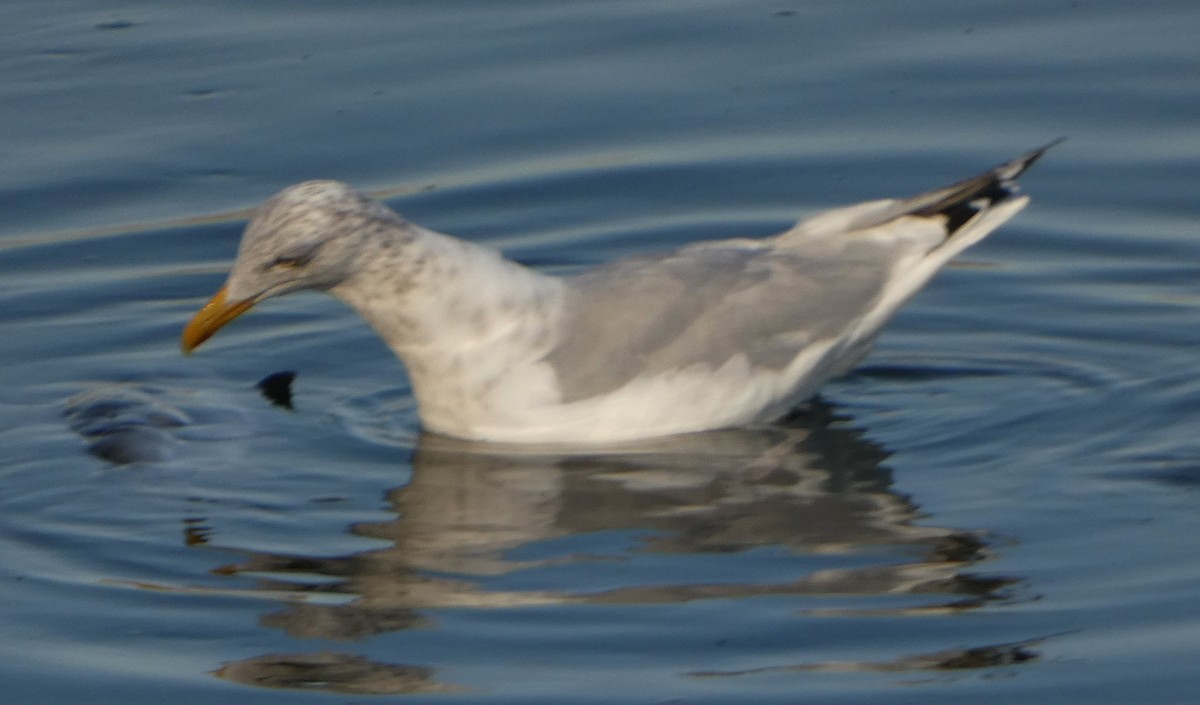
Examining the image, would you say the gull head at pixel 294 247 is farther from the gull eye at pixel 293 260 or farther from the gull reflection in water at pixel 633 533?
the gull reflection in water at pixel 633 533

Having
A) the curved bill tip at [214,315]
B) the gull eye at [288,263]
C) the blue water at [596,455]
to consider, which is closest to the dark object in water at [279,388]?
the blue water at [596,455]

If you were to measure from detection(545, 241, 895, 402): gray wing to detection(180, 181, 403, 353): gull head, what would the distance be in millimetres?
855

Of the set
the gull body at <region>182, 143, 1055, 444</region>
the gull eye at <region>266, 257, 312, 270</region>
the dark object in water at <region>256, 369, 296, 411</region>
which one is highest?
the gull eye at <region>266, 257, 312, 270</region>

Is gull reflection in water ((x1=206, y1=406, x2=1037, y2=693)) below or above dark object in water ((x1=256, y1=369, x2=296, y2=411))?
below

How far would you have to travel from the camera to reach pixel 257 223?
7910 millimetres

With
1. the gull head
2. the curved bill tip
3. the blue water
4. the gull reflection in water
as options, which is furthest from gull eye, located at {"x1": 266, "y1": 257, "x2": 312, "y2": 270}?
the gull reflection in water

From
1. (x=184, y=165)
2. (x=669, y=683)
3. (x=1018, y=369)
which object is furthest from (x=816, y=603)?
(x=184, y=165)

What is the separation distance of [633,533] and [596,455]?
77 cm

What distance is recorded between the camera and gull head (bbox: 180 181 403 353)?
7852 millimetres

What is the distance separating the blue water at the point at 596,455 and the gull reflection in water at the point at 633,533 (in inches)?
0.8

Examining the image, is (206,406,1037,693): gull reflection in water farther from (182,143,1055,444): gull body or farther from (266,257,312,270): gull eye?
(266,257,312,270): gull eye

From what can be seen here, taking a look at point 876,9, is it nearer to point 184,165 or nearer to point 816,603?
point 184,165

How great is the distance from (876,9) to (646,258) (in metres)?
4.73

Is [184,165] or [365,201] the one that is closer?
[365,201]
